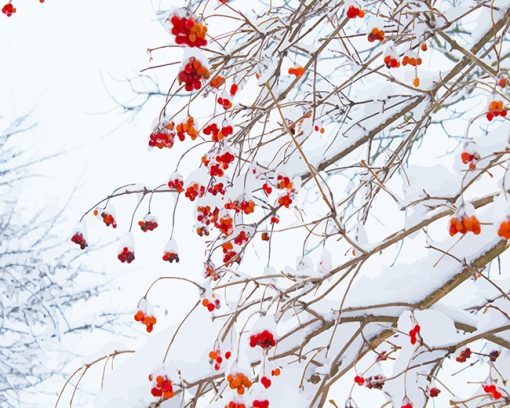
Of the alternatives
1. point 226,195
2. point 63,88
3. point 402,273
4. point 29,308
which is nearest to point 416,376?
point 402,273

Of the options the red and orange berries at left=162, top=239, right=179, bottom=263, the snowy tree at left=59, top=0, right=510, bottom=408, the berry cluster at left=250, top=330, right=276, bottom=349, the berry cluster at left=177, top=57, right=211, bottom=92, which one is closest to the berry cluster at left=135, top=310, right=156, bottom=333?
the snowy tree at left=59, top=0, right=510, bottom=408

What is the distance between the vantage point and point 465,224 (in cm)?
126

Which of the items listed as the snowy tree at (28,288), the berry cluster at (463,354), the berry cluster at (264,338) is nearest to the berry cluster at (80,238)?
the berry cluster at (264,338)

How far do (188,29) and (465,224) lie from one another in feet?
2.27

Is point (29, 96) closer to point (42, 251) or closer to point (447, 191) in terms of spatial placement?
point (42, 251)

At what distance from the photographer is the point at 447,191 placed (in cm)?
219

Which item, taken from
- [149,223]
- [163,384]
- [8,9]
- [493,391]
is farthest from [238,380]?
[8,9]

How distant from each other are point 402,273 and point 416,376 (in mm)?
558

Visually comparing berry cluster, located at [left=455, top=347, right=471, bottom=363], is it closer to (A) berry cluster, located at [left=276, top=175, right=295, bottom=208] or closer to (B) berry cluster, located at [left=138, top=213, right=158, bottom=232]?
(A) berry cluster, located at [left=276, top=175, right=295, bottom=208]

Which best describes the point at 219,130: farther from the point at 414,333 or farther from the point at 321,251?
the point at 414,333

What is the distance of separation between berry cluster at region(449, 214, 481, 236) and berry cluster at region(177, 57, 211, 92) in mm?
585

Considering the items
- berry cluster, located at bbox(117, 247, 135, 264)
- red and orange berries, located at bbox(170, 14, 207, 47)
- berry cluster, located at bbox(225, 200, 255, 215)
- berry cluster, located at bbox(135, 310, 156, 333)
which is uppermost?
berry cluster, located at bbox(117, 247, 135, 264)

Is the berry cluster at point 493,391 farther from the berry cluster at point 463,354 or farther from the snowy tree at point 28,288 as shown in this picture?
the snowy tree at point 28,288

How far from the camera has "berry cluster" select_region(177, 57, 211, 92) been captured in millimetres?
1368
